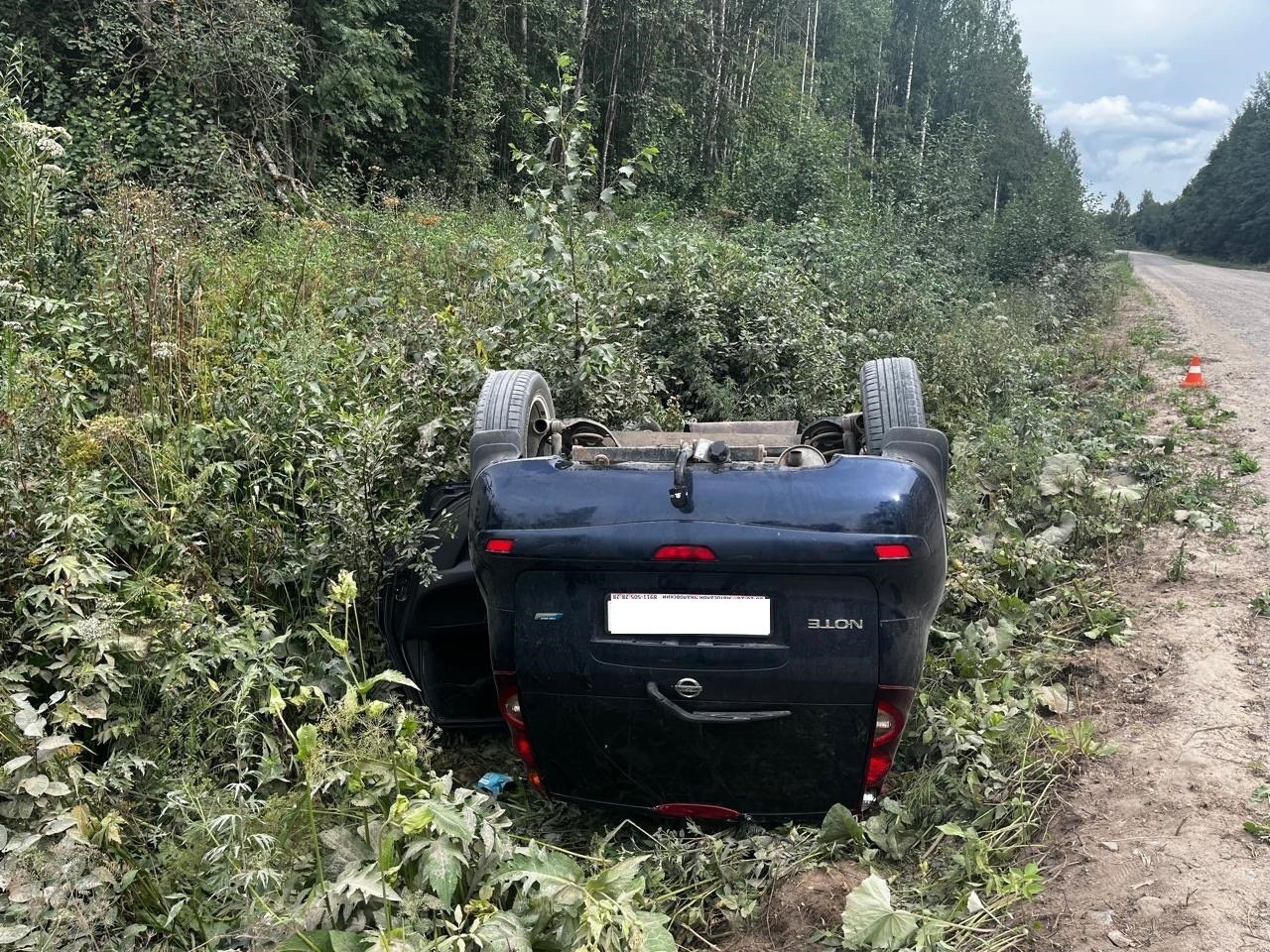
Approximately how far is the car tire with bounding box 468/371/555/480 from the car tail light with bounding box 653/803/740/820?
48.9 inches

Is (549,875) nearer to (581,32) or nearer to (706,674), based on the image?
(706,674)

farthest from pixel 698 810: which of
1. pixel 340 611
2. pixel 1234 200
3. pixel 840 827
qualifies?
pixel 1234 200

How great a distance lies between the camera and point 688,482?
2.46 meters

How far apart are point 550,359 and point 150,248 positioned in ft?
7.20

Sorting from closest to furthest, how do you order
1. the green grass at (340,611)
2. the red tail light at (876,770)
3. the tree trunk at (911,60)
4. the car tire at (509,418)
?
the green grass at (340,611), the red tail light at (876,770), the car tire at (509,418), the tree trunk at (911,60)

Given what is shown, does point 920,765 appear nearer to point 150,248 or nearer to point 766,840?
point 766,840

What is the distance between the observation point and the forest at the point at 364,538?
2322 millimetres

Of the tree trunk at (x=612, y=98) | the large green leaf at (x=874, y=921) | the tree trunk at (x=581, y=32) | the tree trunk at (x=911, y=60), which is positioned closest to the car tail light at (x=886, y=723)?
the large green leaf at (x=874, y=921)

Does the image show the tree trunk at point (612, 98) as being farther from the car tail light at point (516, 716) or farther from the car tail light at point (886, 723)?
the car tail light at point (886, 723)

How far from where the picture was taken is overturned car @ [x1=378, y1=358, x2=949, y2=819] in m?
2.39

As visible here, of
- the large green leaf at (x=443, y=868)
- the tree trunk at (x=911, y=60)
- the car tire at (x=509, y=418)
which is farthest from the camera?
the tree trunk at (x=911, y=60)

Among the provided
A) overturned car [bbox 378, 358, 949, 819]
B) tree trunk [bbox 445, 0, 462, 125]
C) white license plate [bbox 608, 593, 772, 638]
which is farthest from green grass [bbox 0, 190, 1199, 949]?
tree trunk [bbox 445, 0, 462, 125]

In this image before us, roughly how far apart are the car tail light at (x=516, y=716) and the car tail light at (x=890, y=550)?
1104 mm

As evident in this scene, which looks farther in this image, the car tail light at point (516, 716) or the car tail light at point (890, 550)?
the car tail light at point (516, 716)
